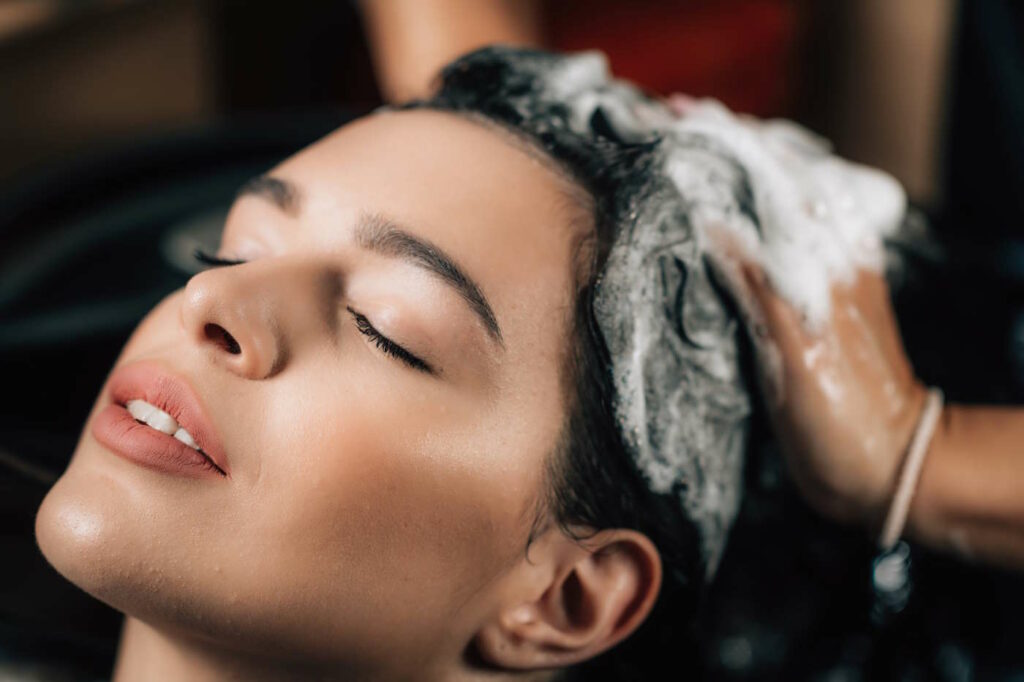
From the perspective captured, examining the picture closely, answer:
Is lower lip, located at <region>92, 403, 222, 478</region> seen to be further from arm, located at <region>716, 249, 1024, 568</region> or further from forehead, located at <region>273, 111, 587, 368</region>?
arm, located at <region>716, 249, 1024, 568</region>

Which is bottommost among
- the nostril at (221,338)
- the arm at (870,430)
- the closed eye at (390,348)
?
the arm at (870,430)

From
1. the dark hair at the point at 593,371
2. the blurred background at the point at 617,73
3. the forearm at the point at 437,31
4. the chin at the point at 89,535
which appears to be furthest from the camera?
the forearm at the point at 437,31

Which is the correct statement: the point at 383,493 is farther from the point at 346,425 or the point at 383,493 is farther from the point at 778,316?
the point at 778,316

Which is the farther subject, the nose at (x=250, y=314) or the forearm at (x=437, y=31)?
the forearm at (x=437, y=31)

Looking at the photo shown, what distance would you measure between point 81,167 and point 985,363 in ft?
4.81

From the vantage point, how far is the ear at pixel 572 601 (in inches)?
37.8

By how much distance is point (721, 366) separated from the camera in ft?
3.30

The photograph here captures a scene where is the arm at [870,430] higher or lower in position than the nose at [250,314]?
lower

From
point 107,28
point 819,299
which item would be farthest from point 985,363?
point 107,28

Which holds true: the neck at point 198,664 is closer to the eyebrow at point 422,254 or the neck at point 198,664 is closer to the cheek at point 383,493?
the cheek at point 383,493

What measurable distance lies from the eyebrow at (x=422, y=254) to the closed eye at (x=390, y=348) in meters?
0.07

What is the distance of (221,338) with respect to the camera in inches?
34.2

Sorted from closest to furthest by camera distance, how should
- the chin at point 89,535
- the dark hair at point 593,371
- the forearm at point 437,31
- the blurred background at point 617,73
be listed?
the chin at point 89,535 < the dark hair at point 593,371 < the blurred background at point 617,73 < the forearm at point 437,31

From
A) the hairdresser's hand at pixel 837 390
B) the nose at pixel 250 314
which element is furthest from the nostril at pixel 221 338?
the hairdresser's hand at pixel 837 390
